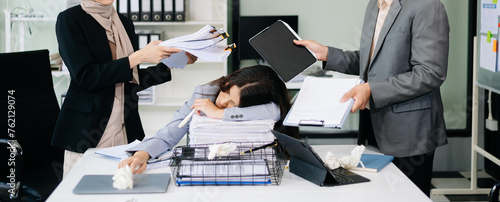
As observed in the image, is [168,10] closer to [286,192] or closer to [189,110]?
[189,110]

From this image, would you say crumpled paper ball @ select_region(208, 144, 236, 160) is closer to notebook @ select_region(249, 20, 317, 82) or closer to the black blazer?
notebook @ select_region(249, 20, 317, 82)

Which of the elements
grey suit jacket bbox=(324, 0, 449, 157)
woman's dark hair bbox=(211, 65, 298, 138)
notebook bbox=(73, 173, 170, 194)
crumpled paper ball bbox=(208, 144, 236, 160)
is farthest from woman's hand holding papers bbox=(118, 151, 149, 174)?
grey suit jacket bbox=(324, 0, 449, 157)

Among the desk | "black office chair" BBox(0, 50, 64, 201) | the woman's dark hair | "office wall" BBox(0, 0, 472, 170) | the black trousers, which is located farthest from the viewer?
"office wall" BBox(0, 0, 472, 170)

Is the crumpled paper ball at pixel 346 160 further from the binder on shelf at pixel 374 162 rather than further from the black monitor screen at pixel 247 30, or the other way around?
the black monitor screen at pixel 247 30

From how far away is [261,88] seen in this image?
7.03 ft

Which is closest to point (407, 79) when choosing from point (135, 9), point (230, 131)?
point (230, 131)

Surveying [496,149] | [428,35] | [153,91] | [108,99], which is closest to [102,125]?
[108,99]

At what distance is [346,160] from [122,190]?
75 cm

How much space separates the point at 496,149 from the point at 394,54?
7.89 feet

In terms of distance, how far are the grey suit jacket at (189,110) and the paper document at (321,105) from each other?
144mm

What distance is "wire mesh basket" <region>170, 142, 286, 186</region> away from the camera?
181 centimetres

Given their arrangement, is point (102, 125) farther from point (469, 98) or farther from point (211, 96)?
point (469, 98)

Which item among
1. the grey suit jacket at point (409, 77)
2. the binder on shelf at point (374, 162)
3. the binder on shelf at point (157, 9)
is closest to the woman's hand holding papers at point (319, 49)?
the grey suit jacket at point (409, 77)

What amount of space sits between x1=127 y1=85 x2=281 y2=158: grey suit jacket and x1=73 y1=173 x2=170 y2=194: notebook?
187mm
